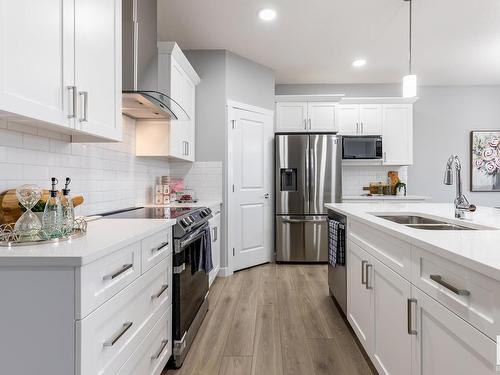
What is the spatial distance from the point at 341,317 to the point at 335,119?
9.92ft

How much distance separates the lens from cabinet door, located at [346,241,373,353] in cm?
183

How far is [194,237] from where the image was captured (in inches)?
84.5

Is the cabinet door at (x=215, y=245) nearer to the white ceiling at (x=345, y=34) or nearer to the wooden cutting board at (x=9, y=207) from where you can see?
the wooden cutting board at (x=9, y=207)

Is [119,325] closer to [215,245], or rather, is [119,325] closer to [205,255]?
[205,255]

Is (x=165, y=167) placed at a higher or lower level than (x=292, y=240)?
higher

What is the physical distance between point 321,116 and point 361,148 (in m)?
0.80

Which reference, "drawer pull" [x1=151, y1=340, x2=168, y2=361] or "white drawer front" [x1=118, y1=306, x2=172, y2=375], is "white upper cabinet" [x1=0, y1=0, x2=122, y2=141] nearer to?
"white drawer front" [x1=118, y1=306, x2=172, y2=375]

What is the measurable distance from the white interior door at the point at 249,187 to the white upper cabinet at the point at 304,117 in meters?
0.32

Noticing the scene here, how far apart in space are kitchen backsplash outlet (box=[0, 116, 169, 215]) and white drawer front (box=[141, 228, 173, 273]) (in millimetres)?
674

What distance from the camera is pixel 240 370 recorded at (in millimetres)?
1850

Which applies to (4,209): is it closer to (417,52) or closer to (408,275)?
(408,275)

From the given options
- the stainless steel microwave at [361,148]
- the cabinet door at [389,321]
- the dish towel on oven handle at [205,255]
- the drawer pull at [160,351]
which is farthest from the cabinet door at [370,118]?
the drawer pull at [160,351]

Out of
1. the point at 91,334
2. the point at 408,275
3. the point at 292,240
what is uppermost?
the point at 408,275

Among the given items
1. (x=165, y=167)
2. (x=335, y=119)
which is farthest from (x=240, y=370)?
(x=335, y=119)
